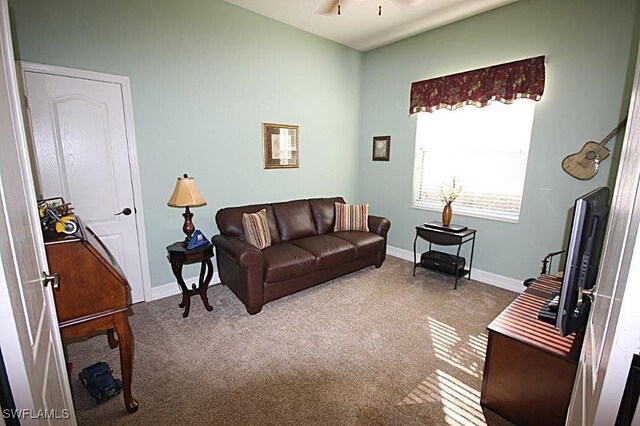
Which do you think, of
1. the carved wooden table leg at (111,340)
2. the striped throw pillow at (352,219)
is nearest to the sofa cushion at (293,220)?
the striped throw pillow at (352,219)

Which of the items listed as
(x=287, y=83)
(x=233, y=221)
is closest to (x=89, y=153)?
(x=233, y=221)

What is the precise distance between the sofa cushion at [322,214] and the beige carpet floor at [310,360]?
38.3 inches

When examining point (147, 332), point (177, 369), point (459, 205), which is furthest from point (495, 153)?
point (147, 332)

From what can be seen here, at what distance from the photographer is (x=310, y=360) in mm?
2096

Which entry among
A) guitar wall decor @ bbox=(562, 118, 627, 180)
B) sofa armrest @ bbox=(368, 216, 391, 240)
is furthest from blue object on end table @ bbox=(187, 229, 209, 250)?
guitar wall decor @ bbox=(562, 118, 627, 180)

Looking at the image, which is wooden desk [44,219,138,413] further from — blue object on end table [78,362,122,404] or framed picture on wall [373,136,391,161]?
framed picture on wall [373,136,391,161]

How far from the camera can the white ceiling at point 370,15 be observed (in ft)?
9.88

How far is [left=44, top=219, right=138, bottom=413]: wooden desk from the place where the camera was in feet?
4.46

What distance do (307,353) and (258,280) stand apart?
2.62ft

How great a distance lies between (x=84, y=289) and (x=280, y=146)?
2677 mm

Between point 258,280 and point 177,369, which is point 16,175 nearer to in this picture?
point 177,369

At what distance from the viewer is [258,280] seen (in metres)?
2.66

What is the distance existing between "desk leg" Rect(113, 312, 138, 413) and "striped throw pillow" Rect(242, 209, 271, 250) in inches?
60.4

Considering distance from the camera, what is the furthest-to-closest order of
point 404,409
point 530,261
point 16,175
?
1. point 530,261
2. point 404,409
3. point 16,175
